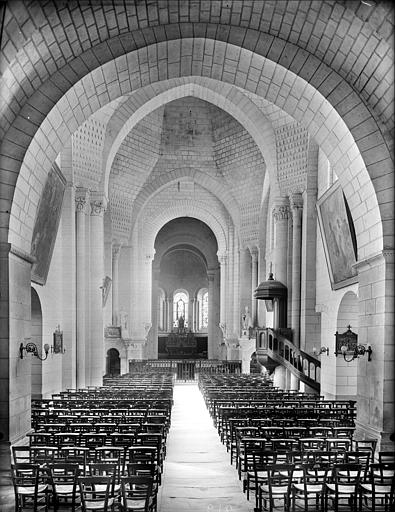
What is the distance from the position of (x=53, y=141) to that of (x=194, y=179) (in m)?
24.4

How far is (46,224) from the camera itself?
1797 cm

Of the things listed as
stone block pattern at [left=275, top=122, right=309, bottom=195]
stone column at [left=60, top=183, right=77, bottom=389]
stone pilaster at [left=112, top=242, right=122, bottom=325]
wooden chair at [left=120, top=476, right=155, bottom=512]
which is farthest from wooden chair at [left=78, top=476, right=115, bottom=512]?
stone pilaster at [left=112, top=242, right=122, bottom=325]

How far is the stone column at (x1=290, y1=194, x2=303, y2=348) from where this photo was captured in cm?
2469

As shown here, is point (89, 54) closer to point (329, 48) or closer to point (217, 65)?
point (217, 65)

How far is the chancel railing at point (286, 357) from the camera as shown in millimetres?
22158

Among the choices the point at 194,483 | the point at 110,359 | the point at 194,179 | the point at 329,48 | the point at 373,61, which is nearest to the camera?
the point at 194,483

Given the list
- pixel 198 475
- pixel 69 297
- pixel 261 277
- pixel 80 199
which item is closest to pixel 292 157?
pixel 80 199

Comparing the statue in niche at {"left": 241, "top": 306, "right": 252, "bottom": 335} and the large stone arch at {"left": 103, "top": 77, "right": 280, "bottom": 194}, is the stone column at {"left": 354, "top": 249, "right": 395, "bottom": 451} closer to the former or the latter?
the large stone arch at {"left": 103, "top": 77, "right": 280, "bottom": 194}

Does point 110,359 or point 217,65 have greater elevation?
point 217,65

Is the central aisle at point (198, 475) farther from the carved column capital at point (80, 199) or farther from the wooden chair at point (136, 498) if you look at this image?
the carved column capital at point (80, 199)

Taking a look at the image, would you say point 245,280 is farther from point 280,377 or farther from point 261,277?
point 280,377

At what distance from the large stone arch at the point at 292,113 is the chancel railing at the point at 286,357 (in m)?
8.94

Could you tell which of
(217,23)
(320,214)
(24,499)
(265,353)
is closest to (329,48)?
(217,23)

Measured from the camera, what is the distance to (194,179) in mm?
37969
